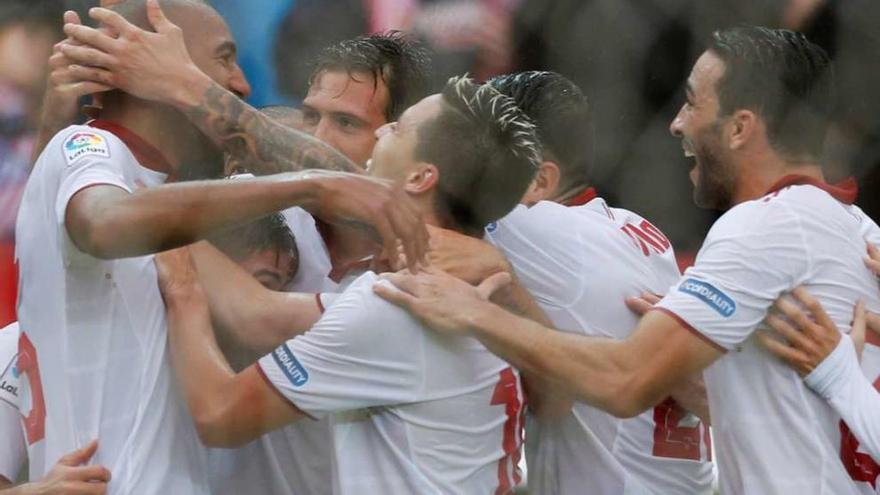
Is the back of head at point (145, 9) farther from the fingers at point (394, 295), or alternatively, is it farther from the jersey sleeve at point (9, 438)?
the jersey sleeve at point (9, 438)

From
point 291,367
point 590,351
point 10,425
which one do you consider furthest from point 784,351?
point 10,425

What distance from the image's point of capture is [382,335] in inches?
81.8

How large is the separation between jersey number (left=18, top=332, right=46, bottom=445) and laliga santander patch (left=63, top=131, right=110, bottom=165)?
0.30 m

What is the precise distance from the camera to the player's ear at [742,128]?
2.35 m

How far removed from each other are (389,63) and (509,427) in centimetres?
84

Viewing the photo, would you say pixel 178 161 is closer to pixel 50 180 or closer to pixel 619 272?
pixel 50 180

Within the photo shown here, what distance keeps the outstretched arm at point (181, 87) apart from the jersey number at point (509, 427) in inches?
16.0

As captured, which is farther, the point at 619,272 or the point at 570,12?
the point at 570,12

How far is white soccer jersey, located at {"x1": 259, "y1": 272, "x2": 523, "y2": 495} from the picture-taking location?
2.06 meters

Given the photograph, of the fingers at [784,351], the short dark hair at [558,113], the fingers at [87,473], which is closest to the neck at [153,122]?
the fingers at [87,473]

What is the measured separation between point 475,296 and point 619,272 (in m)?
0.49

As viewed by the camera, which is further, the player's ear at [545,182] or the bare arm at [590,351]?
the player's ear at [545,182]

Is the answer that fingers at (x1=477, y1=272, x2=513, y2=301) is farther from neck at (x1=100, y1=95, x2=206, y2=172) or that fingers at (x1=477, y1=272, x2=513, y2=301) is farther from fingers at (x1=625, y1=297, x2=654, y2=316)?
neck at (x1=100, y1=95, x2=206, y2=172)

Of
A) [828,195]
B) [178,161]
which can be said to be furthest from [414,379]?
[828,195]
